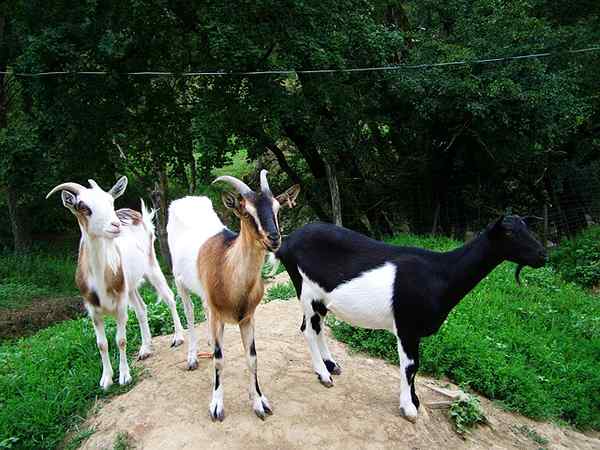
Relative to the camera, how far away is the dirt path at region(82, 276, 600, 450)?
4406 mm

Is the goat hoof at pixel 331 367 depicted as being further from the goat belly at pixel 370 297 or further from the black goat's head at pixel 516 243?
the black goat's head at pixel 516 243

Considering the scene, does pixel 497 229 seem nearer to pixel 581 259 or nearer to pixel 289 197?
pixel 289 197

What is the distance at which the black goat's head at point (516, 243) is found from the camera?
182 inches

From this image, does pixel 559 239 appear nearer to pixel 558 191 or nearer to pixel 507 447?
pixel 558 191

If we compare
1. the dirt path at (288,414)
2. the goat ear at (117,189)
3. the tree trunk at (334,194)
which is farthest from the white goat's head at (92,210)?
the tree trunk at (334,194)

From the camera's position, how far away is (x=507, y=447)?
5.07m

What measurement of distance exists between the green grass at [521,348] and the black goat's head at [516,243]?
6.15ft

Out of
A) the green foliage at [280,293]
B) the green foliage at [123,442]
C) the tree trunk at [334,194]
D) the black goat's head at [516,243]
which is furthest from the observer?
the tree trunk at [334,194]

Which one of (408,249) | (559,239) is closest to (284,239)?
(408,249)

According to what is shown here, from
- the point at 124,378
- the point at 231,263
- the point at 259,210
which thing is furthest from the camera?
the point at 124,378

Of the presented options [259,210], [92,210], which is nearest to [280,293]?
[92,210]

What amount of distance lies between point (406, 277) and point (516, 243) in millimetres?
915

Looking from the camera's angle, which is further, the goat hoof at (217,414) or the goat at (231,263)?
the goat hoof at (217,414)

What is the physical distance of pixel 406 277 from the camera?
4.68 metres
